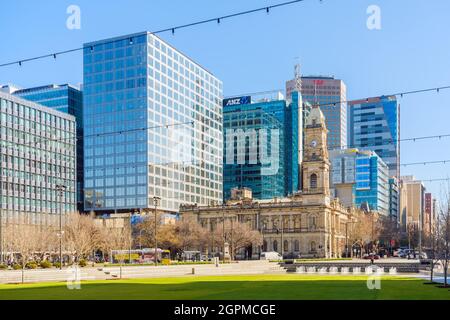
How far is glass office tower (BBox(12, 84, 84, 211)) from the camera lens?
7254 inches

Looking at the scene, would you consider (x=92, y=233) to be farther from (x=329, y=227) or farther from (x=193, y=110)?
(x=193, y=110)

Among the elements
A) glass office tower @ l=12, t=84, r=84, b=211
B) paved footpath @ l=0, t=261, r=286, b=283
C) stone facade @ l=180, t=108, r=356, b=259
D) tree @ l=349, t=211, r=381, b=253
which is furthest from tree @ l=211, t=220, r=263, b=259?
glass office tower @ l=12, t=84, r=84, b=211

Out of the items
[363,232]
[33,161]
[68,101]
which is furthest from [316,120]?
[68,101]

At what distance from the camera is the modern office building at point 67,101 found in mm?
184250

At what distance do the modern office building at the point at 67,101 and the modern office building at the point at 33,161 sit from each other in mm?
15349

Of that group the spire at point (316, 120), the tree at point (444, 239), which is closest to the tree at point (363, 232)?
the spire at point (316, 120)

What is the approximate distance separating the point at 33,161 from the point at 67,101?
4020cm

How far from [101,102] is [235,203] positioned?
47.7 metres

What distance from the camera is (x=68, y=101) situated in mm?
188250

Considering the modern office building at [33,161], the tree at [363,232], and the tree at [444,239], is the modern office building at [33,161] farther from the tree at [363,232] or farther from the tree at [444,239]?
the tree at [444,239]

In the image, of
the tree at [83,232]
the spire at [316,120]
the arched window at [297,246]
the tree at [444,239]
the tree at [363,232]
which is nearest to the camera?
the tree at [444,239]

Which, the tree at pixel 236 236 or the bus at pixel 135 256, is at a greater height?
the tree at pixel 236 236

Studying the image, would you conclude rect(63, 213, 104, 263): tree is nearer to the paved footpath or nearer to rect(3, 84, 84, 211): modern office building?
the paved footpath
